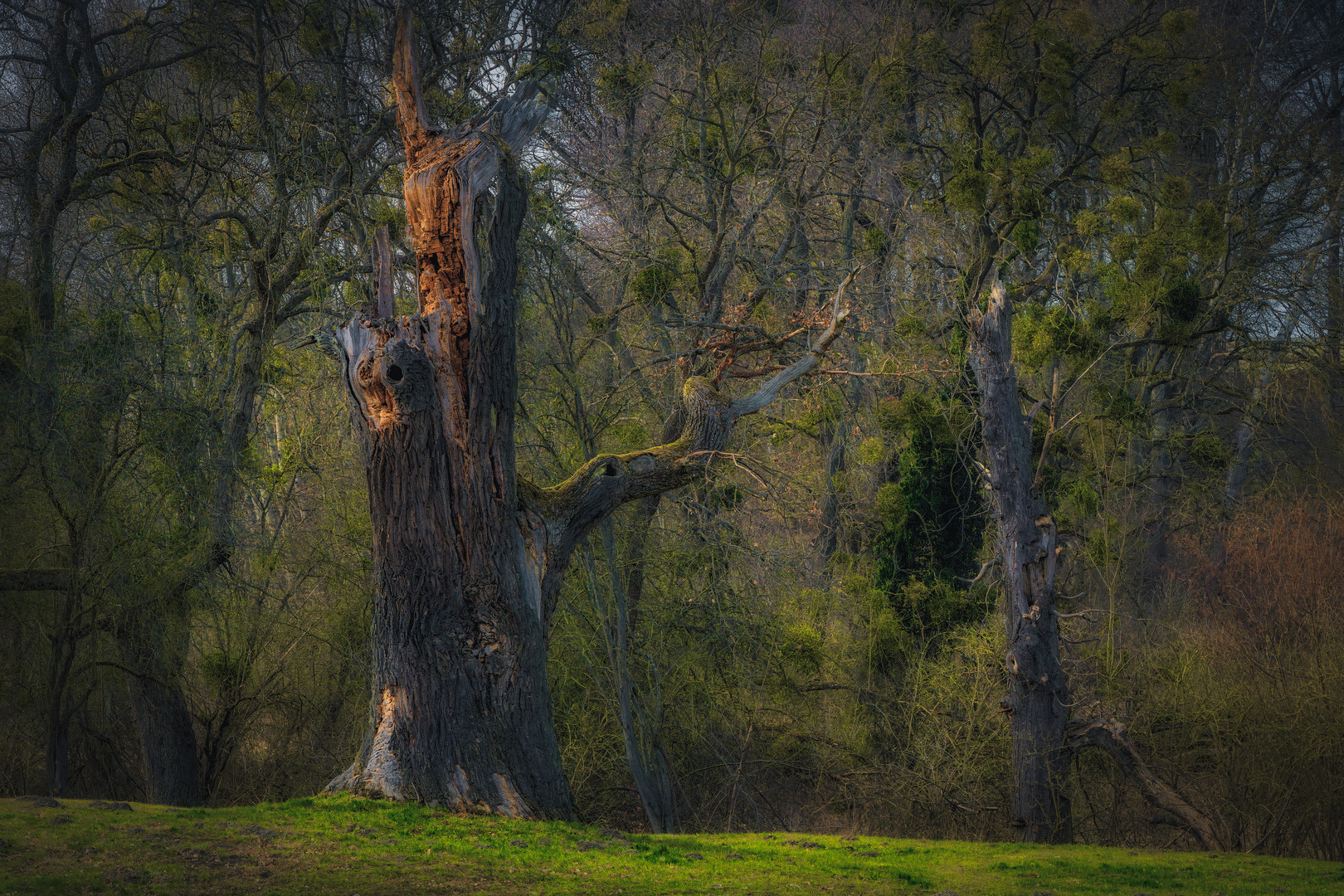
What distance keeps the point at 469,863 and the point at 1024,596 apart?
6.44 m

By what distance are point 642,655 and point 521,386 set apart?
3.04 meters

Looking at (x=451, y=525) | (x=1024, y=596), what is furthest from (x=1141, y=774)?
(x=451, y=525)

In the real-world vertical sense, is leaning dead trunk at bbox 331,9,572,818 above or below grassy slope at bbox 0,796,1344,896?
above

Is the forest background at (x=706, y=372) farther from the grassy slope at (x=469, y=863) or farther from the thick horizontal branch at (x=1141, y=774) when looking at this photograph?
the grassy slope at (x=469, y=863)

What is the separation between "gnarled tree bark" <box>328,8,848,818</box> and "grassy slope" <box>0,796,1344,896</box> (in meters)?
0.40

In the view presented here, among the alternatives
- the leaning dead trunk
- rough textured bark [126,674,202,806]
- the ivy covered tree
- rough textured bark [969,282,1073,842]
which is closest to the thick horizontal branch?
rough textured bark [969,282,1073,842]

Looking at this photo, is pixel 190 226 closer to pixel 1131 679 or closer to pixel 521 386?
pixel 521 386

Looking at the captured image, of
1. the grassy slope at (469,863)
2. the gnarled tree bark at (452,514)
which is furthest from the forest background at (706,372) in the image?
the grassy slope at (469,863)

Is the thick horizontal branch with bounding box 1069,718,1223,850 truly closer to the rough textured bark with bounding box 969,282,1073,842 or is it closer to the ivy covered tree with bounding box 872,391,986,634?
the rough textured bark with bounding box 969,282,1073,842

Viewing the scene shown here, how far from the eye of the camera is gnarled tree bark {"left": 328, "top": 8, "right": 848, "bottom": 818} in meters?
6.52

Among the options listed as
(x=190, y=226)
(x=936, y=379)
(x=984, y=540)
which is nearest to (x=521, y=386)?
(x=190, y=226)

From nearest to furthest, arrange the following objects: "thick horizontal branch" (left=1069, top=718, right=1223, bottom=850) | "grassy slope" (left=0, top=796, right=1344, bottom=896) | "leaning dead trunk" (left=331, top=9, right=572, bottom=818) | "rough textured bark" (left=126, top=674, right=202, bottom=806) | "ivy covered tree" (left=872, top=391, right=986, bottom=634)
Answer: "grassy slope" (left=0, top=796, right=1344, bottom=896), "leaning dead trunk" (left=331, top=9, right=572, bottom=818), "thick horizontal branch" (left=1069, top=718, right=1223, bottom=850), "rough textured bark" (left=126, top=674, right=202, bottom=806), "ivy covered tree" (left=872, top=391, right=986, bottom=634)

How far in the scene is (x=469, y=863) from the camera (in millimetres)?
5133

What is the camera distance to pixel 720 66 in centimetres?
1068
